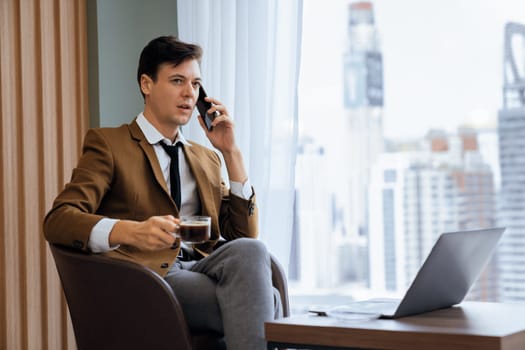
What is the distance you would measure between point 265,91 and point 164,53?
86cm

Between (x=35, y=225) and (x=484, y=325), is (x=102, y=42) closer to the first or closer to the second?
(x=35, y=225)

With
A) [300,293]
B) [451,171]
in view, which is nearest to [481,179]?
[451,171]

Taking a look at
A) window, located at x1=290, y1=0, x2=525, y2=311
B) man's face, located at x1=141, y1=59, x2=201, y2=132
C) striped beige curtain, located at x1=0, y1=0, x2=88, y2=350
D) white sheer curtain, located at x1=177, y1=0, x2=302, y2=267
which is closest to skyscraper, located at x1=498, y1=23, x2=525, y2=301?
window, located at x1=290, y1=0, x2=525, y2=311

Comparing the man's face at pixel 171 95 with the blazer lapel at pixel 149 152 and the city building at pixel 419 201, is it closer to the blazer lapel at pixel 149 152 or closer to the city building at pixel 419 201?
the blazer lapel at pixel 149 152

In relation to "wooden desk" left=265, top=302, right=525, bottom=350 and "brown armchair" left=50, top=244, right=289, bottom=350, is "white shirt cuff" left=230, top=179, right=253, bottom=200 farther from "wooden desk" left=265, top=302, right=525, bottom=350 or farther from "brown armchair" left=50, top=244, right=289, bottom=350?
"wooden desk" left=265, top=302, right=525, bottom=350

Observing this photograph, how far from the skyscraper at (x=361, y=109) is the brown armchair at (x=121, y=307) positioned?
6.22 feet

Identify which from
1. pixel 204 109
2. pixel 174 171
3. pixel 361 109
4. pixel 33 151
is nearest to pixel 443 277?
pixel 174 171

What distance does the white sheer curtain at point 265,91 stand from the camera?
338cm

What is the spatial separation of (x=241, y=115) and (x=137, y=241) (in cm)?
140

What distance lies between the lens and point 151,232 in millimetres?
2113

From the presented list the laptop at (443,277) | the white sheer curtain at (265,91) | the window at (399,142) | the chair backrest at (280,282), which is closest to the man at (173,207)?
the chair backrest at (280,282)

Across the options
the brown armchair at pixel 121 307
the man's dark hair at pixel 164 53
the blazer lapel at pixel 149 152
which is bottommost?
the brown armchair at pixel 121 307

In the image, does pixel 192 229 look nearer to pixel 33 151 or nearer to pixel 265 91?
pixel 33 151

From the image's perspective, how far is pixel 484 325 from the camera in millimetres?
1843
